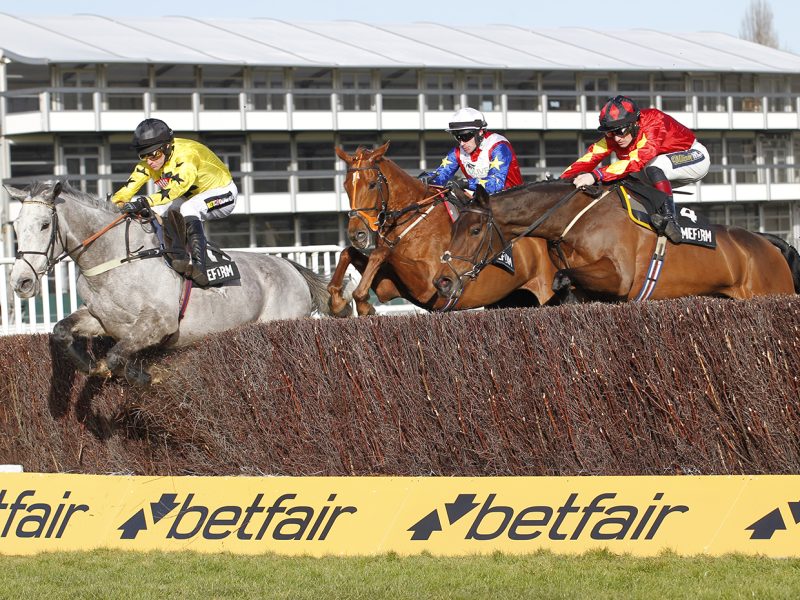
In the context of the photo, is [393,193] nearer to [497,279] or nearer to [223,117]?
[497,279]

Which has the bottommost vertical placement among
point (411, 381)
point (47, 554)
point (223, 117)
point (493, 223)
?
point (47, 554)

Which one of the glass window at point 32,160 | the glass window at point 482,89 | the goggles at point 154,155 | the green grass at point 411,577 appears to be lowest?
the green grass at point 411,577

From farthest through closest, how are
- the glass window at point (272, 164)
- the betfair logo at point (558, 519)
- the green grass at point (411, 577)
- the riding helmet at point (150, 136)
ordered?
the glass window at point (272, 164) < the riding helmet at point (150, 136) < the betfair logo at point (558, 519) < the green grass at point (411, 577)

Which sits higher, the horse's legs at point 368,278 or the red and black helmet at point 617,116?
the red and black helmet at point 617,116

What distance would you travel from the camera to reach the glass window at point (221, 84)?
101 ft

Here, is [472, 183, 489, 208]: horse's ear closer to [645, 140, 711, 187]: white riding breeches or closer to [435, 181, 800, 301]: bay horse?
[435, 181, 800, 301]: bay horse

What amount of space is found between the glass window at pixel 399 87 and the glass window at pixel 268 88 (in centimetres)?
274

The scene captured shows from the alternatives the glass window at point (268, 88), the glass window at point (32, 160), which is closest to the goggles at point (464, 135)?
the glass window at point (268, 88)

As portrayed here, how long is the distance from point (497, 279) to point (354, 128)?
940 inches

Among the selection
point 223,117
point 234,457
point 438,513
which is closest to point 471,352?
point 438,513

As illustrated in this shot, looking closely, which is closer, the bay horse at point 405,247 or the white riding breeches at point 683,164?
the bay horse at point 405,247

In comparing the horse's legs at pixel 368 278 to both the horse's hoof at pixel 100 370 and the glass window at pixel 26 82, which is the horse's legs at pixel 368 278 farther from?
the glass window at pixel 26 82

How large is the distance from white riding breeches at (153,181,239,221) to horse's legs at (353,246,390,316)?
1016 mm

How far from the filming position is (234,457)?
685cm
